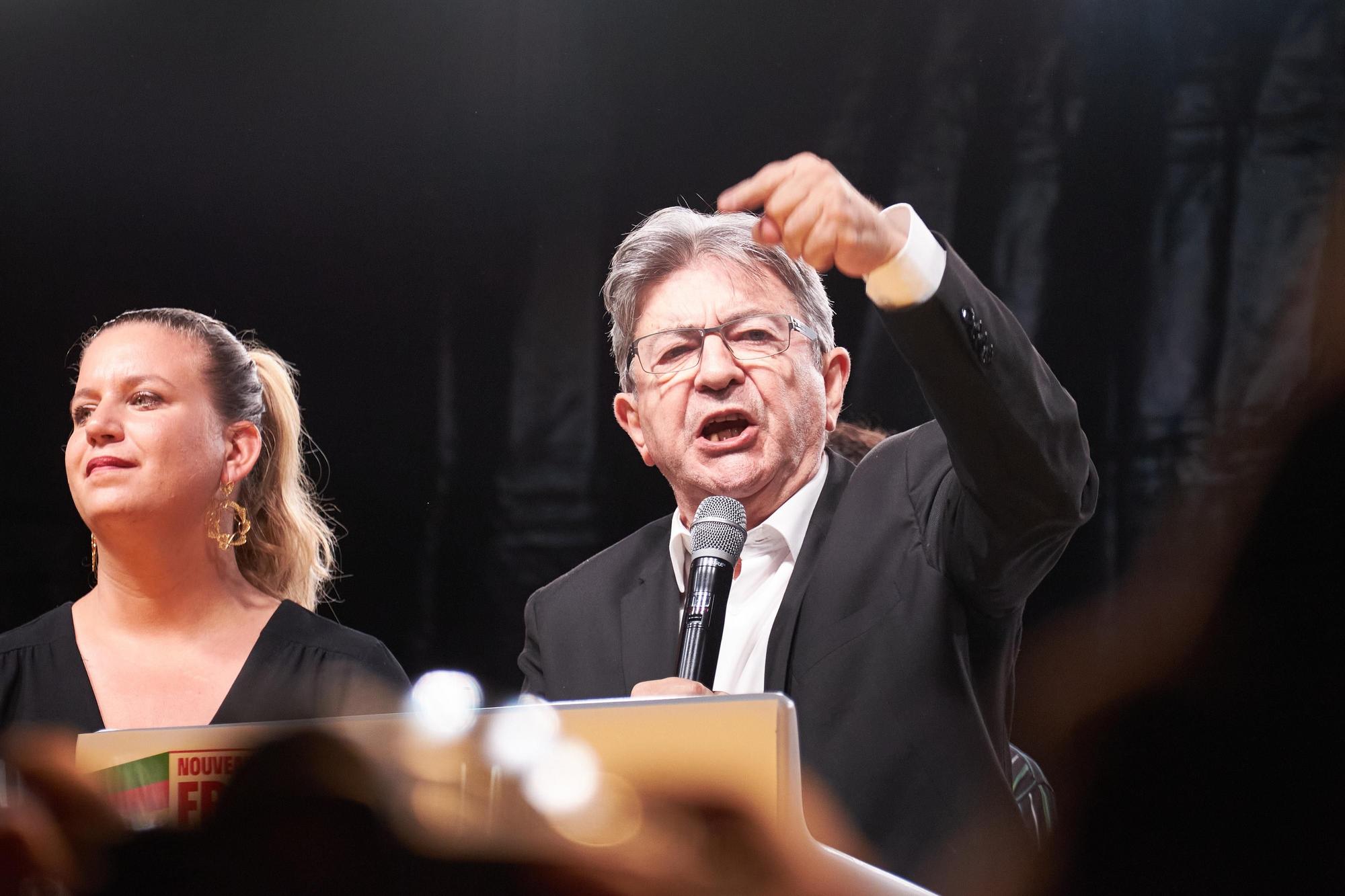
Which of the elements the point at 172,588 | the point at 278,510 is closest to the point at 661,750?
the point at 172,588

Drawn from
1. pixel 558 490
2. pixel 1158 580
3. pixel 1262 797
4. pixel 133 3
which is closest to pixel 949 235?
pixel 1158 580

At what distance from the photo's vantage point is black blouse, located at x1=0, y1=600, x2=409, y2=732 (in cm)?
215

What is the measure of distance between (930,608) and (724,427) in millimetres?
425

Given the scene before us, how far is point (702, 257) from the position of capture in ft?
6.88

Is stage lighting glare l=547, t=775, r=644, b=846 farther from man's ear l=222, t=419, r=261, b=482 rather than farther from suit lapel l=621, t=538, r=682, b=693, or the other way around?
man's ear l=222, t=419, r=261, b=482

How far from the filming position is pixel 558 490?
2598mm

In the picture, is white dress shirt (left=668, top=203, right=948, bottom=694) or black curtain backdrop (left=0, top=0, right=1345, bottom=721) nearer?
white dress shirt (left=668, top=203, right=948, bottom=694)

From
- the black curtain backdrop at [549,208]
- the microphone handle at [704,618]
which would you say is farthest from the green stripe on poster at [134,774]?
the black curtain backdrop at [549,208]

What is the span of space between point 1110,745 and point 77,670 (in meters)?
1.65

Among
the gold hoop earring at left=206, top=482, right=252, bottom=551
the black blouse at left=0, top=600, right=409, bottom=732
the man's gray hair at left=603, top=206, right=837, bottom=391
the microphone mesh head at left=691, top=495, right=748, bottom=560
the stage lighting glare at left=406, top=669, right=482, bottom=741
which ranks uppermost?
the man's gray hair at left=603, top=206, right=837, bottom=391

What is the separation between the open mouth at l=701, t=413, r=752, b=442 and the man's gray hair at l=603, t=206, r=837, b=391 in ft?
0.59

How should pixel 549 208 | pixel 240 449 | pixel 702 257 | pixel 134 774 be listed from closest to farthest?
pixel 134 774 < pixel 702 257 < pixel 240 449 < pixel 549 208

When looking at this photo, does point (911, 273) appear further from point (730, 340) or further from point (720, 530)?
point (730, 340)

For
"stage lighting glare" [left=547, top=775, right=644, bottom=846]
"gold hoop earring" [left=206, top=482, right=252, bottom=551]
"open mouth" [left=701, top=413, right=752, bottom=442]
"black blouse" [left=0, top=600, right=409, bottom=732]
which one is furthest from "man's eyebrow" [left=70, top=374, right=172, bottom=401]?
"stage lighting glare" [left=547, top=775, right=644, bottom=846]
